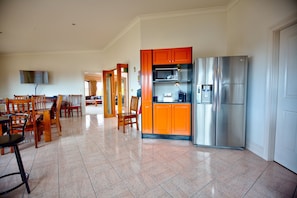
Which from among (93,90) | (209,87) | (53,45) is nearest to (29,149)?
(209,87)

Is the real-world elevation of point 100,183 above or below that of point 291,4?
below

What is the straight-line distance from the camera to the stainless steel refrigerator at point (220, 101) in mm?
2732

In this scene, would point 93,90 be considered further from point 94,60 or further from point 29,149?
point 29,149

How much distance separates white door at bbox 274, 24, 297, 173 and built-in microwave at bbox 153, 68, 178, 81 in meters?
1.92

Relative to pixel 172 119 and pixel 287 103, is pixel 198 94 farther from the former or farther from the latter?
pixel 287 103

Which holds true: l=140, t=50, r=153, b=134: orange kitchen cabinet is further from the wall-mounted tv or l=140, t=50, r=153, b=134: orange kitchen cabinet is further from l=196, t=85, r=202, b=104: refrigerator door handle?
the wall-mounted tv

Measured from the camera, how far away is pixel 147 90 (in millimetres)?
3486

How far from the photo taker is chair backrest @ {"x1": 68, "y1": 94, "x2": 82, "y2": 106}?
270 inches

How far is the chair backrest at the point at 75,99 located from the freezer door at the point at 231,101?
6.13 metres

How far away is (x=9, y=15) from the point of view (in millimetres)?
3514

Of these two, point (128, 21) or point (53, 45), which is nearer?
point (128, 21)

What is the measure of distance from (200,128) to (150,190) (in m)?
1.69

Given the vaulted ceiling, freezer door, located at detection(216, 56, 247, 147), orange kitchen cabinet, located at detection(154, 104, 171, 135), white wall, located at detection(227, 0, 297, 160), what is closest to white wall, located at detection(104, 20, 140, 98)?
the vaulted ceiling

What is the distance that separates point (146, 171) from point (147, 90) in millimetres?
1842
